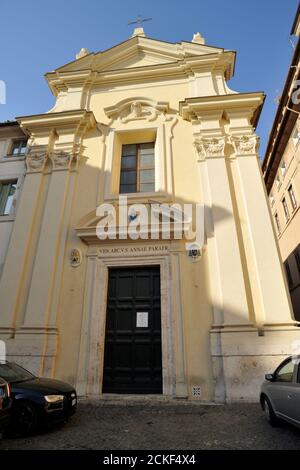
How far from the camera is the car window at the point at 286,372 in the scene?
4.20m

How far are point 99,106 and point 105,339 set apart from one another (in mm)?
8917

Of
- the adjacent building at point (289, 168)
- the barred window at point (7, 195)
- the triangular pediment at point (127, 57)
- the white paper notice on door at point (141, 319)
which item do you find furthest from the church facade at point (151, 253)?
the adjacent building at point (289, 168)

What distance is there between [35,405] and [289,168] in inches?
732

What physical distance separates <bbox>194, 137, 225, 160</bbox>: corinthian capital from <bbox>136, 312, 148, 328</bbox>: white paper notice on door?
531 centimetres

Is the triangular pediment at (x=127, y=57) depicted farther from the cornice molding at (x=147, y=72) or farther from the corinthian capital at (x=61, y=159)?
the corinthian capital at (x=61, y=159)

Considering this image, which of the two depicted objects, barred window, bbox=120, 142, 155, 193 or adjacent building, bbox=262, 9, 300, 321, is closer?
barred window, bbox=120, 142, 155, 193

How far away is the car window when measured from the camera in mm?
4204

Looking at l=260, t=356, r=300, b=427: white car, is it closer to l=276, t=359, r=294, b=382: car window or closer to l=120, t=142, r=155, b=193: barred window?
l=276, t=359, r=294, b=382: car window

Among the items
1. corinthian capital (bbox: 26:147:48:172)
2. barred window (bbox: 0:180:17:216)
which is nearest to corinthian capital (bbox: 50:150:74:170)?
corinthian capital (bbox: 26:147:48:172)

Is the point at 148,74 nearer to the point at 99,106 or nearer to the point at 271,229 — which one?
the point at 99,106

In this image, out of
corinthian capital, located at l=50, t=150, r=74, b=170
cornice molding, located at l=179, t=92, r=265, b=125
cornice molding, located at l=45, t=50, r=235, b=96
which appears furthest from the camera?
cornice molding, located at l=45, t=50, r=235, b=96

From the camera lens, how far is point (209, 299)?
719 centimetres
